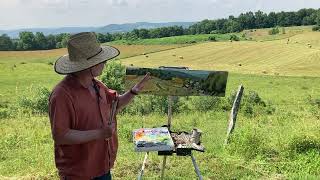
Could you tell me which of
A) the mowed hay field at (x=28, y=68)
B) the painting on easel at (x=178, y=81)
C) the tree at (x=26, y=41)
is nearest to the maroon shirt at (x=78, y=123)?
the painting on easel at (x=178, y=81)

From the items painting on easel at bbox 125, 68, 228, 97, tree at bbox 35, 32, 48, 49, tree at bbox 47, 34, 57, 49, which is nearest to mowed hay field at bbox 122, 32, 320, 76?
tree at bbox 47, 34, 57, 49

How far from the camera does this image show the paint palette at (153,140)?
5.34 meters

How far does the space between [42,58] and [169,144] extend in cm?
6349

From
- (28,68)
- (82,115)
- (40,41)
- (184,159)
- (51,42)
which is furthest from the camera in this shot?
(51,42)

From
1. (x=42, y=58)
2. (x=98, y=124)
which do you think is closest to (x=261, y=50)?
(x=42, y=58)

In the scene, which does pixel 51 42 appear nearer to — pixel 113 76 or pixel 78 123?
pixel 113 76

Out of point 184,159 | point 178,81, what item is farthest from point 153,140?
point 184,159

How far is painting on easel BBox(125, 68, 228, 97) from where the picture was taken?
6043 millimetres

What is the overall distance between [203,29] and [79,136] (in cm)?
10101

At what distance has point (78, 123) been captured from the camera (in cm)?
360

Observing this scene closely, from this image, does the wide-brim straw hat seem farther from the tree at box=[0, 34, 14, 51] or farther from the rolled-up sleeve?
the tree at box=[0, 34, 14, 51]

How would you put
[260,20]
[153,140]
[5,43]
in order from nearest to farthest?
1. [153,140]
2. [5,43]
3. [260,20]

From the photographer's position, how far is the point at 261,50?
60.5 metres

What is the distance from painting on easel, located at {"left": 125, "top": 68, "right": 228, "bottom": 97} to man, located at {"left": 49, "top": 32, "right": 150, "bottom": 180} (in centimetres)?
220
